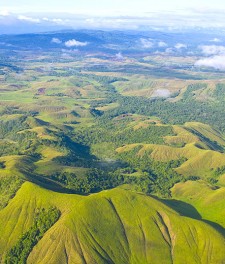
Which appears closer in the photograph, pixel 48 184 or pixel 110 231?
pixel 110 231

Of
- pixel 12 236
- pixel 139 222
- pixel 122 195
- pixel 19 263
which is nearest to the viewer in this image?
pixel 19 263

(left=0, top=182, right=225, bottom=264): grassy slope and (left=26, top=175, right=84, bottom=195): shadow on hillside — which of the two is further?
(left=26, top=175, right=84, bottom=195): shadow on hillside

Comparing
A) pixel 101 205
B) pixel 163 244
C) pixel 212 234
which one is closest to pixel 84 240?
pixel 101 205

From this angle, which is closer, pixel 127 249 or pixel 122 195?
pixel 127 249

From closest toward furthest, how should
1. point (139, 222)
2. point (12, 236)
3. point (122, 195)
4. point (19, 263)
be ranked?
point (19, 263), point (12, 236), point (139, 222), point (122, 195)

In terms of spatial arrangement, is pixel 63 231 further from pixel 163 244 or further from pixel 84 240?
pixel 163 244

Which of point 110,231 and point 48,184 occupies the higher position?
point 48,184

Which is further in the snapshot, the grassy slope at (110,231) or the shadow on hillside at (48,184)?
the shadow on hillside at (48,184)

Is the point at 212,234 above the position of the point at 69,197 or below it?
below
